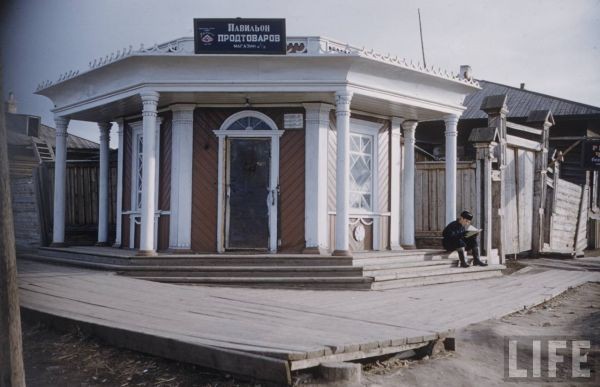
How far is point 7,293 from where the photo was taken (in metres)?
3.42

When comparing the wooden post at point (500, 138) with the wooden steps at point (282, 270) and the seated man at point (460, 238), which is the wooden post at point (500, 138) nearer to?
the seated man at point (460, 238)

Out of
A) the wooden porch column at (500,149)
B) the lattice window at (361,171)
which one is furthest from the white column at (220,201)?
the wooden porch column at (500,149)

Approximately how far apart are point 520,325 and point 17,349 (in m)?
5.01

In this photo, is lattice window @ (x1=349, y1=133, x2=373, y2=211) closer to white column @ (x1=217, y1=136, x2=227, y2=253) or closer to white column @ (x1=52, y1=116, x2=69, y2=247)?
white column @ (x1=217, y1=136, x2=227, y2=253)

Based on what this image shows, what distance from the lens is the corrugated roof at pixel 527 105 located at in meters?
22.5

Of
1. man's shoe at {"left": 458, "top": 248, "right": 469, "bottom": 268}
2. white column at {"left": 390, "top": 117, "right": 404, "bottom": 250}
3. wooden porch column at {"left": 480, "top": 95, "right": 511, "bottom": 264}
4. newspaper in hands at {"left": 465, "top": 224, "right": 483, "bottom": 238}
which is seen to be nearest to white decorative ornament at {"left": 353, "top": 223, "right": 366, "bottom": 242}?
white column at {"left": 390, "top": 117, "right": 404, "bottom": 250}

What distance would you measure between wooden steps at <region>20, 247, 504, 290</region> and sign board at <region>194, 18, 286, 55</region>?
339 cm

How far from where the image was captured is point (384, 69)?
1023 centimetres

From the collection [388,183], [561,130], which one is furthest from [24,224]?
[561,130]

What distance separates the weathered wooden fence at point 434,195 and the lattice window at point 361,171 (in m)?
1.72

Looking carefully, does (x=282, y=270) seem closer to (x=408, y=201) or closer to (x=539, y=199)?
(x=408, y=201)

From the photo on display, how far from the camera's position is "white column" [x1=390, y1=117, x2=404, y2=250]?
39.8 feet

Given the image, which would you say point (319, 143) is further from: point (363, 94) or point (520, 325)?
point (520, 325)

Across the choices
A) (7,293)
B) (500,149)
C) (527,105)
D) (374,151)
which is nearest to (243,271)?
(374,151)
